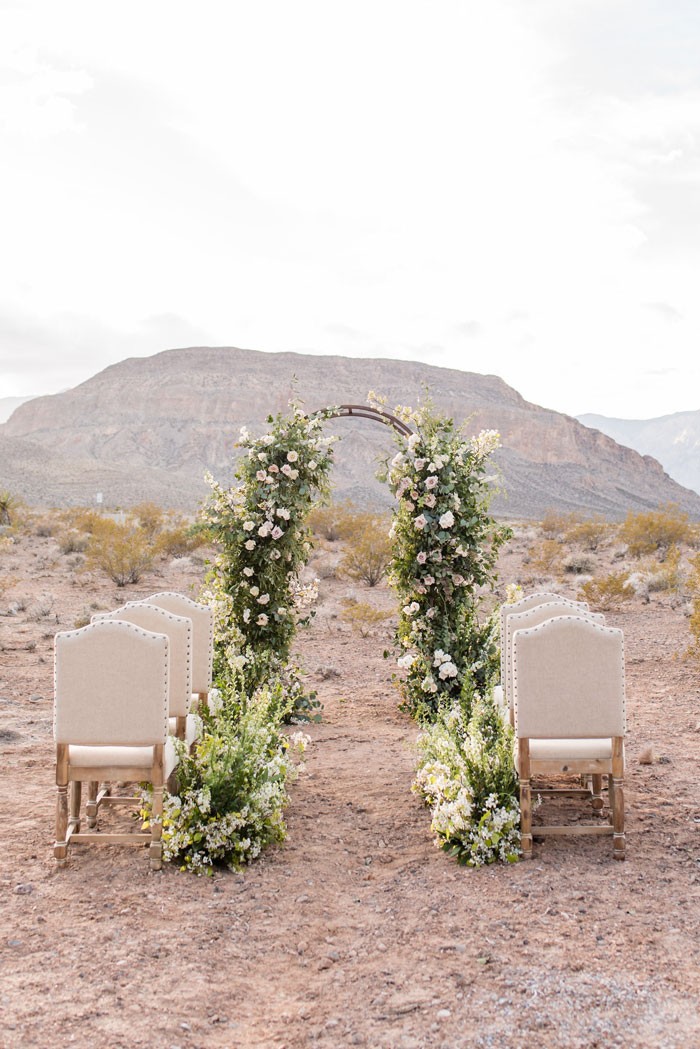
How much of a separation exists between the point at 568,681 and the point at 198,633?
A: 261cm

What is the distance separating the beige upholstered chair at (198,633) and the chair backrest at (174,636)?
0.56m

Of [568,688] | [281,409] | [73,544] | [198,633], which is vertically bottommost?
[568,688]

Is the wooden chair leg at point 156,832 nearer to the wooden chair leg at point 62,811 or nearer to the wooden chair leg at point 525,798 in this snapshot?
the wooden chair leg at point 62,811

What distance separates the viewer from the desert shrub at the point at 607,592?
13.5m

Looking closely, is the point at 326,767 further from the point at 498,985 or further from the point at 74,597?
the point at 74,597

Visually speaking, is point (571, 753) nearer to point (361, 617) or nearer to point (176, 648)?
point (176, 648)

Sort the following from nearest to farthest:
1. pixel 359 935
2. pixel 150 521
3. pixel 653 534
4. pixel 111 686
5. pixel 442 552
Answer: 1. pixel 359 935
2. pixel 111 686
3. pixel 442 552
4. pixel 653 534
5. pixel 150 521

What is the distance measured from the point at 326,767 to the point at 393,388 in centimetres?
8468

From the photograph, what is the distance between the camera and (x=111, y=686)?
13.6 ft

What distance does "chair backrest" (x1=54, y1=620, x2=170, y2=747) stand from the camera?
4.14m

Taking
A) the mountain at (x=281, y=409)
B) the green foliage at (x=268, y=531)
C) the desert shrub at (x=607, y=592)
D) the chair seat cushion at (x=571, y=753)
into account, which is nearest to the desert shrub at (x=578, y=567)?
the desert shrub at (x=607, y=592)

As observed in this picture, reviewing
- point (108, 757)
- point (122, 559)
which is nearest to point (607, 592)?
point (122, 559)

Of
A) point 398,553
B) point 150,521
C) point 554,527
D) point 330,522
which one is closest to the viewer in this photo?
point 398,553

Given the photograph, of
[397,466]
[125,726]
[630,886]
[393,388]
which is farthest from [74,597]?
[393,388]
